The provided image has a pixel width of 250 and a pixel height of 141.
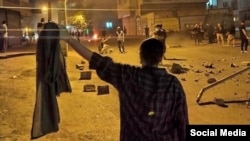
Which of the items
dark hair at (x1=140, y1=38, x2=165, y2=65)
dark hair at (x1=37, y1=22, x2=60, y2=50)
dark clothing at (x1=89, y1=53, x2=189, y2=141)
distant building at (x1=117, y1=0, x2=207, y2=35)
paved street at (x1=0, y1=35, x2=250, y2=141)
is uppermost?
distant building at (x1=117, y1=0, x2=207, y2=35)

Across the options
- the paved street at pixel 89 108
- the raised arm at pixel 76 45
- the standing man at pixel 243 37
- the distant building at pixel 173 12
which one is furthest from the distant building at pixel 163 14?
the raised arm at pixel 76 45

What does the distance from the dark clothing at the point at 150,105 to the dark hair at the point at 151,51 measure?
0.20ft

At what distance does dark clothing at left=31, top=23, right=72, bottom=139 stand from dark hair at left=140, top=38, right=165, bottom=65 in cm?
63

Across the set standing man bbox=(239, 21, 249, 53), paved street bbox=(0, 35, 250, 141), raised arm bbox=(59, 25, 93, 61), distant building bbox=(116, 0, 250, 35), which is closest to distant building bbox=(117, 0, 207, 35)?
distant building bbox=(116, 0, 250, 35)

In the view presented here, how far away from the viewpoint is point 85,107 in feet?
32.7

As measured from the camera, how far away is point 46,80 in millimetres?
3121

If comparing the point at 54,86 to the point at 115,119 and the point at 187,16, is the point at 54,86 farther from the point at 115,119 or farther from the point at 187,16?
the point at 187,16

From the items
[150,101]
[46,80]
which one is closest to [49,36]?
[46,80]

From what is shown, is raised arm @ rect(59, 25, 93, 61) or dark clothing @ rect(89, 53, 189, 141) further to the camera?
raised arm @ rect(59, 25, 93, 61)

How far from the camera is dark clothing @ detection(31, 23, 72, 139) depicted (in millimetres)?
3107

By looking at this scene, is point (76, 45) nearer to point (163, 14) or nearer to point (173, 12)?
point (173, 12)

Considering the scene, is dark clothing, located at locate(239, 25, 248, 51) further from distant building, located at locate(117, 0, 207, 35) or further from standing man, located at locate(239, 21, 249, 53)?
distant building, located at locate(117, 0, 207, 35)

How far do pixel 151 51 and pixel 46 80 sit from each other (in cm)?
79

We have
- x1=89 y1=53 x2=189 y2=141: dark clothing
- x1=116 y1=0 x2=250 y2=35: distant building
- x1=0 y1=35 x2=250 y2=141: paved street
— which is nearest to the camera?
x1=89 y1=53 x2=189 y2=141: dark clothing
